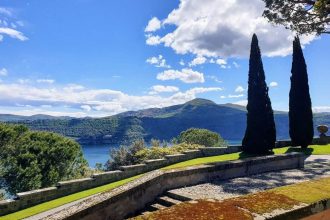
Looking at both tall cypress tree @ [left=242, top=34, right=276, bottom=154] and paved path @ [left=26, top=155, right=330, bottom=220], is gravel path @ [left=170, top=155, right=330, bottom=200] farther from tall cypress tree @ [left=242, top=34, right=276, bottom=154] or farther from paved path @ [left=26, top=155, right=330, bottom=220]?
tall cypress tree @ [left=242, top=34, right=276, bottom=154]

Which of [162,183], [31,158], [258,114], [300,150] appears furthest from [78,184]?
[31,158]

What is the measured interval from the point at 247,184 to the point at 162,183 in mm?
3278

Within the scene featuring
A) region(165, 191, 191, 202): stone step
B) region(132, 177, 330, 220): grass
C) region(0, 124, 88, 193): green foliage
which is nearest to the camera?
region(132, 177, 330, 220): grass

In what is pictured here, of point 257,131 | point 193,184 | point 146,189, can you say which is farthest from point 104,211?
point 257,131

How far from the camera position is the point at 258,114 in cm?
2658

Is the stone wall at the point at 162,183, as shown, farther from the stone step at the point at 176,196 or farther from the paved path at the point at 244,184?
the paved path at the point at 244,184

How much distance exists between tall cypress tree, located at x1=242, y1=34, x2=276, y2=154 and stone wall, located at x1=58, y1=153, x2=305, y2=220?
8922 millimetres

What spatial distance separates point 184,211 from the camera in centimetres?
368

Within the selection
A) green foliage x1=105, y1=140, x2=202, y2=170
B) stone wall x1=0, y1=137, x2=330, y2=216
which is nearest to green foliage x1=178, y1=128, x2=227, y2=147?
green foliage x1=105, y1=140, x2=202, y2=170

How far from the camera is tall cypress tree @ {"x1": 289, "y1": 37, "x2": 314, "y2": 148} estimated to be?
29.1 metres

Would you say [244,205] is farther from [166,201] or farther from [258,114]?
[258,114]

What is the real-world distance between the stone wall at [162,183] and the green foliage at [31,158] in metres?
28.9

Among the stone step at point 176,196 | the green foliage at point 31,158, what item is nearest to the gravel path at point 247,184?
the stone step at point 176,196

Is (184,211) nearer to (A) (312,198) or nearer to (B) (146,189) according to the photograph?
(A) (312,198)
